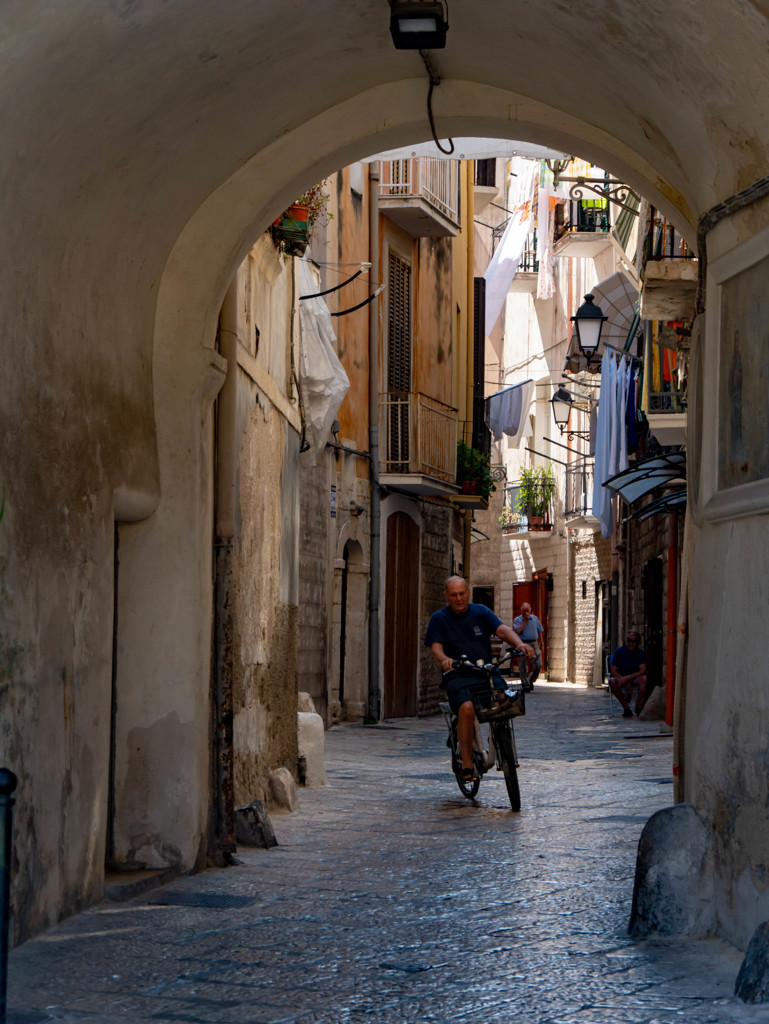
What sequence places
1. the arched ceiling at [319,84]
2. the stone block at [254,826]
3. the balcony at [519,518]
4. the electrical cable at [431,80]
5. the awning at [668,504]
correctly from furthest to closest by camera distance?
1. the balcony at [519,518]
2. the awning at [668,504]
3. the stone block at [254,826]
4. the electrical cable at [431,80]
5. the arched ceiling at [319,84]

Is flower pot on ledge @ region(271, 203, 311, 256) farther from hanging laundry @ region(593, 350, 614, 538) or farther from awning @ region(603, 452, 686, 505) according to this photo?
hanging laundry @ region(593, 350, 614, 538)

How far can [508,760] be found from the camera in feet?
30.5

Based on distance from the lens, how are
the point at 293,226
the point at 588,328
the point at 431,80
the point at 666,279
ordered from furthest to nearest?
the point at 588,328 → the point at 666,279 → the point at 293,226 → the point at 431,80

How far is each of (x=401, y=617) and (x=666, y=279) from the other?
9528 millimetres

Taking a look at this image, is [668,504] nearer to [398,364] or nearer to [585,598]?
[398,364]

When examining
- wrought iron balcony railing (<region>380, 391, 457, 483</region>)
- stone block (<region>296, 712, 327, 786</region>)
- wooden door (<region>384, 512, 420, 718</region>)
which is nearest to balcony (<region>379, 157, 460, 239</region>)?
wrought iron balcony railing (<region>380, 391, 457, 483</region>)

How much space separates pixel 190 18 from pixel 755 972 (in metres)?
3.70

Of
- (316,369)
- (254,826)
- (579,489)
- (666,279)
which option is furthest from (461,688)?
(579,489)

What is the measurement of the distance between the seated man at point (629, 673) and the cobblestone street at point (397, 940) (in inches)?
448

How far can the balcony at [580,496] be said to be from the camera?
1248 inches

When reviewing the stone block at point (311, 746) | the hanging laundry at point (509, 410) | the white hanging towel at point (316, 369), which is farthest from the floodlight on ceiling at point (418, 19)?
the hanging laundry at point (509, 410)

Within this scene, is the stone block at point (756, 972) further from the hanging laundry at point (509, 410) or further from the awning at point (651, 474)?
the hanging laundry at point (509, 410)

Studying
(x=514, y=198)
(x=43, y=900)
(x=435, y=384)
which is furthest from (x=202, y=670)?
(x=514, y=198)

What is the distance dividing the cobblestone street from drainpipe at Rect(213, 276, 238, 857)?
335mm
